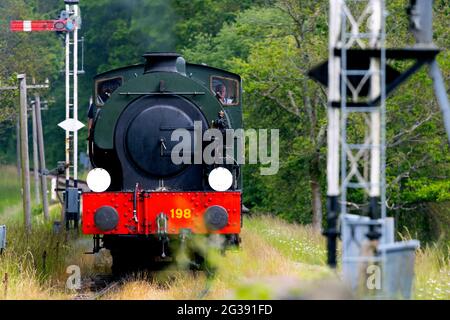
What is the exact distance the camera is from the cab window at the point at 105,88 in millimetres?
16594

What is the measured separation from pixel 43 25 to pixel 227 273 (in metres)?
14.9

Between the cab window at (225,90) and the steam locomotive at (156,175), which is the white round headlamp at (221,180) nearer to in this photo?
the steam locomotive at (156,175)

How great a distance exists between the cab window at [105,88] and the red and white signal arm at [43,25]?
32.3ft

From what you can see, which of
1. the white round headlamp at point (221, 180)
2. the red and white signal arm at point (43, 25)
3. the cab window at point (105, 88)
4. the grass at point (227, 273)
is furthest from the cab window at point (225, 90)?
the red and white signal arm at point (43, 25)

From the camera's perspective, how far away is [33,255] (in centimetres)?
1669

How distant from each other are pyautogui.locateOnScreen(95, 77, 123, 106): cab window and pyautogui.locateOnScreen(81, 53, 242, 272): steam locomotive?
59 centimetres

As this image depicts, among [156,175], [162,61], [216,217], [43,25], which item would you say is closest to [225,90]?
[162,61]

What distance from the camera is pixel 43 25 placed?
2684 centimetres

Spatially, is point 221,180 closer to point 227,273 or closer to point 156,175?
point 156,175

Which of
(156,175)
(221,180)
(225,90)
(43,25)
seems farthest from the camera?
(43,25)

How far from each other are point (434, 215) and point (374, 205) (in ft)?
48.4

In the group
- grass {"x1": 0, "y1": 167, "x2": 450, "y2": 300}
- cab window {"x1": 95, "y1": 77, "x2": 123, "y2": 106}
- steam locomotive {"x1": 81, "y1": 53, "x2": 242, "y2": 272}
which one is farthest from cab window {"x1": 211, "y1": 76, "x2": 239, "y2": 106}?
grass {"x1": 0, "y1": 167, "x2": 450, "y2": 300}

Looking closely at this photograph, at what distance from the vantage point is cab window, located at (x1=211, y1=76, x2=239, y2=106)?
16.5m

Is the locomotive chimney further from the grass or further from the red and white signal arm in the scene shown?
the red and white signal arm
